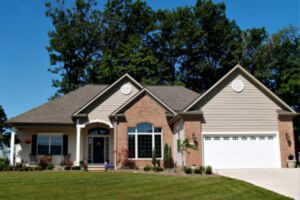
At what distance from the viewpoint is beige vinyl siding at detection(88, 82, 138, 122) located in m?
25.2

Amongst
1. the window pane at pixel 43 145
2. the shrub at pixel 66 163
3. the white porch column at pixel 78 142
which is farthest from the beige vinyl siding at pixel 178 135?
the window pane at pixel 43 145

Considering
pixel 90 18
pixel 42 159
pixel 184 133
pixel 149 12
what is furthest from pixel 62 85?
pixel 184 133

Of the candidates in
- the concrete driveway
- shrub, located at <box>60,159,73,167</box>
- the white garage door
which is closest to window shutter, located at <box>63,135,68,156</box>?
shrub, located at <box>60,159,73,167</box>

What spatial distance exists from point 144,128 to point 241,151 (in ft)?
23.5

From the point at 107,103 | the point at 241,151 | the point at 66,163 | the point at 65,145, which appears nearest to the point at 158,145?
the point at 107,103

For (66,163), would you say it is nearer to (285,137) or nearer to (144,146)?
(144,146)

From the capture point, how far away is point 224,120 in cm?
2138

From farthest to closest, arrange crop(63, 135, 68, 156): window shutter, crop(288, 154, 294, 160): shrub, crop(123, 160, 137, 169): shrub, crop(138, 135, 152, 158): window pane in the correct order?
crop(63, 135, 68, 156): window shutter < crop(138, 135, 152, 158): window pane < crop(123, 160, 137, 169): shrub < crop(288, 154, 294, 160): shrub

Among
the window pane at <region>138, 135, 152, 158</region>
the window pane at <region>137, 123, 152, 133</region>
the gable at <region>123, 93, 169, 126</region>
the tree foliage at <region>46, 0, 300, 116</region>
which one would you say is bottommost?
the window pane at <region>138, 135, 152, 158</region>

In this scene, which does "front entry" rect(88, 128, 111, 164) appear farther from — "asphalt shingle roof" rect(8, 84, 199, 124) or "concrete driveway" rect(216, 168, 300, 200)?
"concrete driveway" rect(216, 168, 300, 200)

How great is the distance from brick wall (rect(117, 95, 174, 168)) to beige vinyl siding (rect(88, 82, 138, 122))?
1.83m

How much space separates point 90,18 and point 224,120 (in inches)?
1247

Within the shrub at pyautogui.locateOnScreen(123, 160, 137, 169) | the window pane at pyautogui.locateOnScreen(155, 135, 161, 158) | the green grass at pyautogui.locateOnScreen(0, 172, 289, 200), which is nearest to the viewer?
the green grass at pyautogui.locateOnScreen(0, 172, 289, 200)

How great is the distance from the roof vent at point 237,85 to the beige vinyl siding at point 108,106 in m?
8.44
